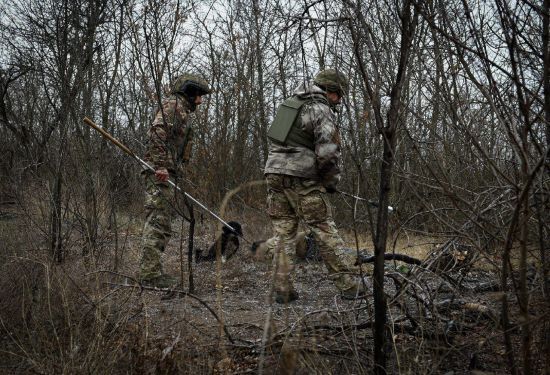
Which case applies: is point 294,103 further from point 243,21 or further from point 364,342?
point 243,21

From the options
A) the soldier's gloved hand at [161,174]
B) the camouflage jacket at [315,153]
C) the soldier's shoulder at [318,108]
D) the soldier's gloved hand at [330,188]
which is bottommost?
the soldier's gloved hand at [330,188]

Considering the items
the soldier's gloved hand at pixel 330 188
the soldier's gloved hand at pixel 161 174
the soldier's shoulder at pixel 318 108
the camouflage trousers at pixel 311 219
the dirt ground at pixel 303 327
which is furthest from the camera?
the soldier's gloved hand at pixel 161 174

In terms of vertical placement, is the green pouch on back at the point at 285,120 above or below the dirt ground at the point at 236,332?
above

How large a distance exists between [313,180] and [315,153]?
0.23m

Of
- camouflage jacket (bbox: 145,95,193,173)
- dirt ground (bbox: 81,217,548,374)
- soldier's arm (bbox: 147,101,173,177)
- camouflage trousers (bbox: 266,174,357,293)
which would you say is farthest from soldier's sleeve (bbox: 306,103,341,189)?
soldier's arm (bbox: 147,101,173,177)

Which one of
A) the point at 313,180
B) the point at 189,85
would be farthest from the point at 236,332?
the point at 189,85

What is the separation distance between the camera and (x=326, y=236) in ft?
14.2

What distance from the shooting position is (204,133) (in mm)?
10422

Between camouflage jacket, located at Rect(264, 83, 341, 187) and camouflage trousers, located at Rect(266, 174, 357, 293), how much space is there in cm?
8

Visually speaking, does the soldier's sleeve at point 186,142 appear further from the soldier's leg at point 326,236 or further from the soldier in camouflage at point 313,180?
the soldier's leg at point 326,236

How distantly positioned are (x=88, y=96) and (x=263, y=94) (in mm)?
6506

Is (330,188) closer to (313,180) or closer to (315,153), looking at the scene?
(313,180)

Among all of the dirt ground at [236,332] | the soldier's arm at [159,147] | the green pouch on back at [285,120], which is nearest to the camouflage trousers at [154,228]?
the soldier's arm at [159,147]

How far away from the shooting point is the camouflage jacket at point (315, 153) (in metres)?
4.20
